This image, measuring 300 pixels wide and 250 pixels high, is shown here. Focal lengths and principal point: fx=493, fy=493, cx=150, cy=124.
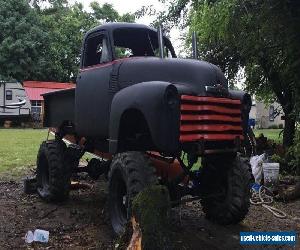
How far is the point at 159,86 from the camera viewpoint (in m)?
5.39

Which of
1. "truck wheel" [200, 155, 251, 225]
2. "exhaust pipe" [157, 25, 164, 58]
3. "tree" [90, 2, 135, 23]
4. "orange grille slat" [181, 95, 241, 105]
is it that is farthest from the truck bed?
"tree" [90, 2, 135, 23]

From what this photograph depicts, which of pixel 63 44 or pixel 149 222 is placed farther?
pixel 63 44

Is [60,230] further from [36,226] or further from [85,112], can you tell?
[85,112]

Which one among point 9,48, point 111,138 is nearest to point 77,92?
point 111,138

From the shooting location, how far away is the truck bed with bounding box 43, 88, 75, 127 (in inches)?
309

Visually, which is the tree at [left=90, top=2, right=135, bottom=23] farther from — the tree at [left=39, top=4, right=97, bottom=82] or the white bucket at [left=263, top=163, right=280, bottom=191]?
the white bucket at [left=263, top=163, right=280, bottom=191]

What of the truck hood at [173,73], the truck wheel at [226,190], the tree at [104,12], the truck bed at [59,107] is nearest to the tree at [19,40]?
the tree at [104,12]

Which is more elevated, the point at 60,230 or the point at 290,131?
the point at 290,131

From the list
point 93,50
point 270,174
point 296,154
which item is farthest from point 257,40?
point 93,50

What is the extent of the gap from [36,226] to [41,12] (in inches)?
1773

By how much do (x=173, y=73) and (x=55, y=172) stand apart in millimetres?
2925

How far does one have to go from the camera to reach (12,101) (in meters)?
37.0

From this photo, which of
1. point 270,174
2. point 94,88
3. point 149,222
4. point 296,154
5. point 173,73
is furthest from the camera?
point 296,154

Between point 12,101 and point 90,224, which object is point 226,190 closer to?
point 90,224
